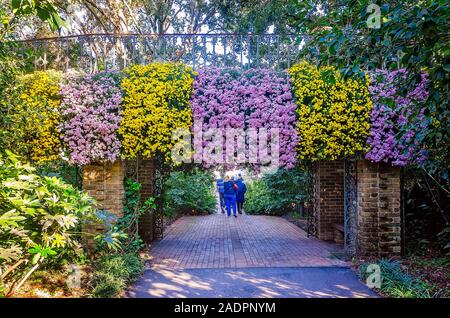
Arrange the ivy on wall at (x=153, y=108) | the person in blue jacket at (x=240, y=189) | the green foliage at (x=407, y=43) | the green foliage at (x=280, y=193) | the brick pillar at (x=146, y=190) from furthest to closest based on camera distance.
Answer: the person in blue jacket at (x=240, y=189)
the green foliage at (x=280, y=193)
the brick pillar at (x=146, y=190)
the ivy on wall at (x=153, y=108)
the green foliage at (x=407, y=43)

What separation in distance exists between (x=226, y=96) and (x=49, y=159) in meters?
3.42

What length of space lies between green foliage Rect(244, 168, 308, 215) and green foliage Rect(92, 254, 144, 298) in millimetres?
7059

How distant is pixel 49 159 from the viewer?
21.1ft

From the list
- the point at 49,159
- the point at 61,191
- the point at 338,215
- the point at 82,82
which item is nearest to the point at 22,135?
the point at 49,159

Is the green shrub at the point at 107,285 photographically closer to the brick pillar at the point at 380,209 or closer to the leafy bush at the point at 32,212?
the leafy bush at the point at 32,212

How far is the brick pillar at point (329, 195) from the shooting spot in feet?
29.6

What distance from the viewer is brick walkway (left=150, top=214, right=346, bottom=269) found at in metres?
6.56

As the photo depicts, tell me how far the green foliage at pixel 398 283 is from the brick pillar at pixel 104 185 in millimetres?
4559

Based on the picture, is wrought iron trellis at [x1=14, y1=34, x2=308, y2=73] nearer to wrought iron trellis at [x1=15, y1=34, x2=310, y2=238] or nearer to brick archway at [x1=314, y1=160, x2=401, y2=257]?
wrought iron trellis at [x1=15, y1=34, x2=310, y2=238]

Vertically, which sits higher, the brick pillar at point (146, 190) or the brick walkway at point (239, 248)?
the brick pillar at point (146, 190)

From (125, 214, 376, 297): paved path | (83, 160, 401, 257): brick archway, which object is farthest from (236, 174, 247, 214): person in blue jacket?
(83, 160, 401, 257): brick archway

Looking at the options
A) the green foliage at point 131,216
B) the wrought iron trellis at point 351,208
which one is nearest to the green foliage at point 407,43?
the wrought iron trellis at point 351,208
